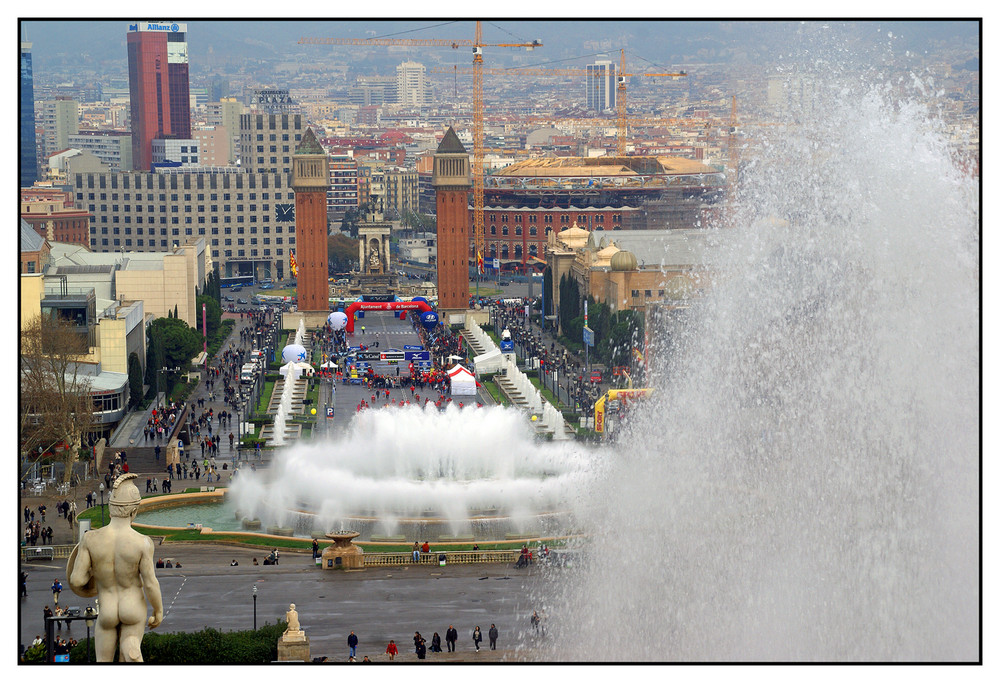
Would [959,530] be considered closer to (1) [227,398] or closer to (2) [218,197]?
(1) [227,398]

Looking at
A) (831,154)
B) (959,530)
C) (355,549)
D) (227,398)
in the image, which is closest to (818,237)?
(831,154)

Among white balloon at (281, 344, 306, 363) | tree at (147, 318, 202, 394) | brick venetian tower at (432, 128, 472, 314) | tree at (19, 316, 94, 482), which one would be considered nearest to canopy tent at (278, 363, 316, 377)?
white balloon at (281, 344, 306, 363)

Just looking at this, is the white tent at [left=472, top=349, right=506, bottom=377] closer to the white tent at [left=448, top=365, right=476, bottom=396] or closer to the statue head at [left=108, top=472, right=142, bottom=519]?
the white tent at [left=448, top=365, right=476, bottom=396]

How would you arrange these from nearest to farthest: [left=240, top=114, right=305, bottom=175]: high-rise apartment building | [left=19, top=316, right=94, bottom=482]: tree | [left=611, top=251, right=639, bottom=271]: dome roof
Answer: [left=19, top=316, right=94, bottom=482]: tree
[left=611, top=251, right=639, bottom=271]: dome roof
[left=240, top=114, right=305, bottom=175]: high-rise apartment building

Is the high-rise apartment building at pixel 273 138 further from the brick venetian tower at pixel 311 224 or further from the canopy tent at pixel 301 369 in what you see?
the canopy tent at pixel 301 369

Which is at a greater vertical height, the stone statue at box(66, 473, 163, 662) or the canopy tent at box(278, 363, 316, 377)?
the stone statue at box(66, 473, 163, 662)

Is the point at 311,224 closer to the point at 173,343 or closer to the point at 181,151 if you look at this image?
the point at 173,343
